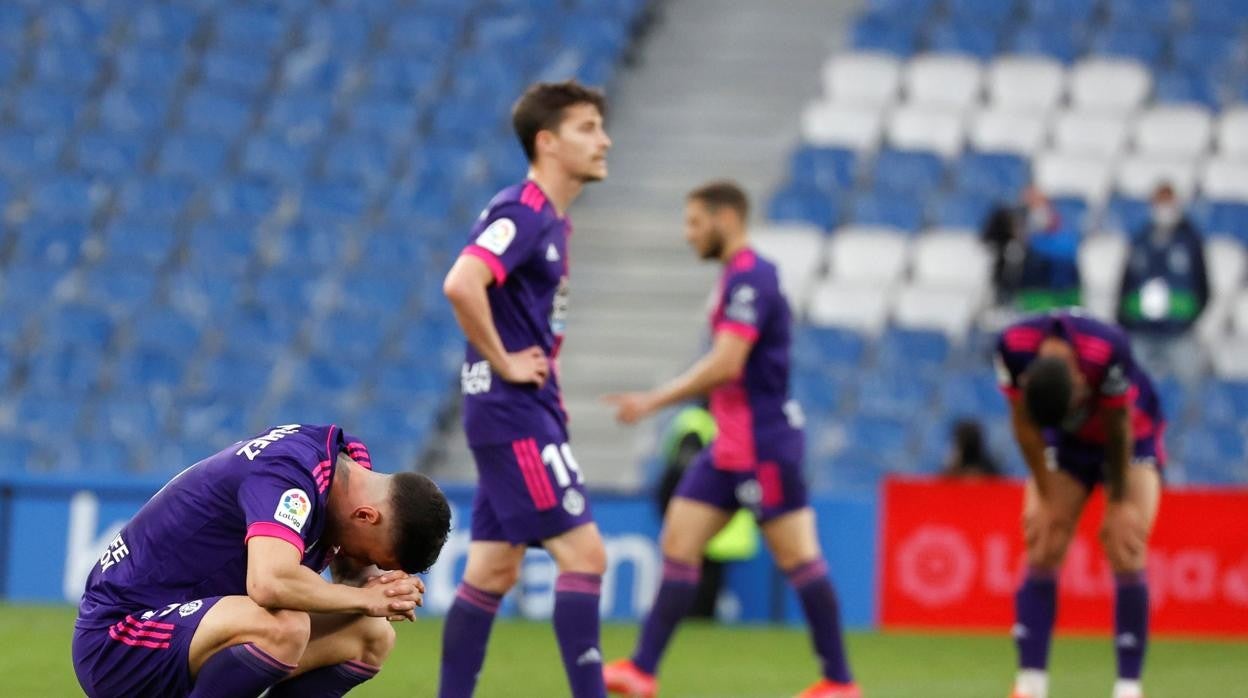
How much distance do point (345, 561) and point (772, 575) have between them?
26.9ft

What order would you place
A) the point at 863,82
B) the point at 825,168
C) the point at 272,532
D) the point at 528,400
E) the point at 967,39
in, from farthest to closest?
the point at 967,39 → the point at 863,82 → the point at 825,168 → the point at 528,400 → the point at 272,532

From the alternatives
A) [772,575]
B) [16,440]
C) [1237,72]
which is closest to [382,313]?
[16,440]

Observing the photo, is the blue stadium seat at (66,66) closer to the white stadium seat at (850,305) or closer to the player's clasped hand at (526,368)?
the white stadium seat at (850,305)

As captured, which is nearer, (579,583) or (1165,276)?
(579,583)

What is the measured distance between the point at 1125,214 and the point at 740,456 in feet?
30.0

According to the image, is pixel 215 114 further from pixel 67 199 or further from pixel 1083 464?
pixel 1083 464

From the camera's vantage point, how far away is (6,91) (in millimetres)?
18328

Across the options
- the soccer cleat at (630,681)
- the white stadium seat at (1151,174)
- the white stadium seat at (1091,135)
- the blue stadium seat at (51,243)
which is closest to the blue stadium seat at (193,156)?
the blue stadium seat at (51,243)

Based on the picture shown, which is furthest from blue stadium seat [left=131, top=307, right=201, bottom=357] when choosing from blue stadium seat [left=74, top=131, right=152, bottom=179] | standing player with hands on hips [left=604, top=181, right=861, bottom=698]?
standing player with hands on hips [left=604, top=181, right=861, bottom=698]

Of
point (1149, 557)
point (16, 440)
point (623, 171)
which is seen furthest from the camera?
point (623, 171)

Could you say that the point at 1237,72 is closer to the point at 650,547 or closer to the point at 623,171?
the point at 623,171

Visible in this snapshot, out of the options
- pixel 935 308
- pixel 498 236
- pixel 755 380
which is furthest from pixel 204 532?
pixel 935 308

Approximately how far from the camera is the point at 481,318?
21.5 feet

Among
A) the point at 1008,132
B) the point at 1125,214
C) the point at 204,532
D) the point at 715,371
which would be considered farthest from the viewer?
the point at 1008,132
